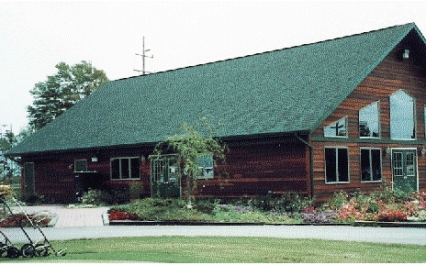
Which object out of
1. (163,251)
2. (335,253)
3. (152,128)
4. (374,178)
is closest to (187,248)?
(163,251)

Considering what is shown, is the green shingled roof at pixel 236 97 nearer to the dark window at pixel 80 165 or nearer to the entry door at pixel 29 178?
the dark window at pixel 80 165

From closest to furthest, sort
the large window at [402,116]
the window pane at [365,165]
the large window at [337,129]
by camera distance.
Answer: the large window at [337,129]
the window pane at [365,165]
the large window at [402,116]

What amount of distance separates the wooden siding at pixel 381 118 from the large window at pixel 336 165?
0.20m

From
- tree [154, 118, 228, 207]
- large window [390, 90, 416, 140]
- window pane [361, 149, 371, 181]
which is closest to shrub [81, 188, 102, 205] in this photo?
tree [154, 118, 228, 207]

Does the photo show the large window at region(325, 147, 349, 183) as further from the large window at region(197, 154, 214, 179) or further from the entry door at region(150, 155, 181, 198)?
the entry door at region(150, 155, 181, 198)

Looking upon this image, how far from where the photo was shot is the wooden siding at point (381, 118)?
79.0 ft

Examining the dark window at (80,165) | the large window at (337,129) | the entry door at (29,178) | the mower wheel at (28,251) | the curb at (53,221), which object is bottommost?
the curb at (53,221)

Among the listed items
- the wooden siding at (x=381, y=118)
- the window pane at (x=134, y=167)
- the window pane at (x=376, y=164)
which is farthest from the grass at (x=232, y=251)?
the window pane at (x=134, y=167)

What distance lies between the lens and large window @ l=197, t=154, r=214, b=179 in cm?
2694

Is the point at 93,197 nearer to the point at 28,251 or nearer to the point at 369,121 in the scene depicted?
the point at 369,121

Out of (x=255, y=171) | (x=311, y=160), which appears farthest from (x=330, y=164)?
(x=255, y=171)

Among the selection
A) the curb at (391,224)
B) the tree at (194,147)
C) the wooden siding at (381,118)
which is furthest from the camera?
the wooden siding at (381,118)

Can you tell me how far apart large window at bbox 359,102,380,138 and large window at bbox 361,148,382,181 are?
2.15 feet

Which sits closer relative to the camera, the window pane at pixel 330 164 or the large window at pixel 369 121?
the window pane at pixel 330 164
